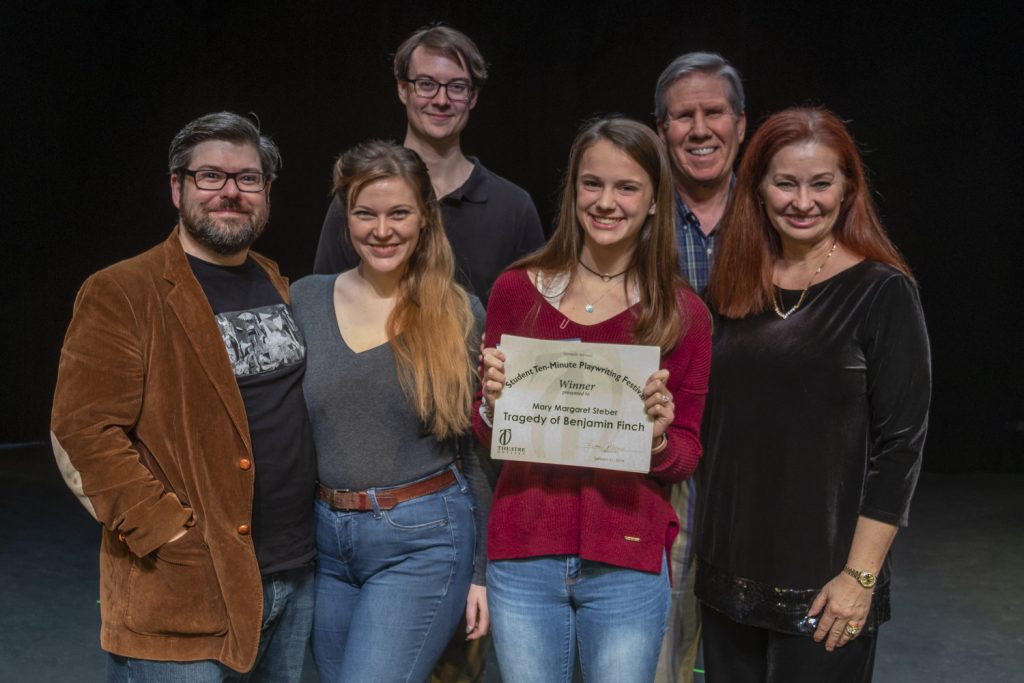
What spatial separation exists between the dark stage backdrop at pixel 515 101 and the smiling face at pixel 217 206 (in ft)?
11.7

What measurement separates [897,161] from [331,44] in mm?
3488

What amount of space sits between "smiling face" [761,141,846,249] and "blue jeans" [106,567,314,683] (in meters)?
1.32

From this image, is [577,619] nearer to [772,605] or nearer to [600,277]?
[772,605]

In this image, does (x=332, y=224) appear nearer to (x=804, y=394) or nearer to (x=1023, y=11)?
(x=804, y=394)

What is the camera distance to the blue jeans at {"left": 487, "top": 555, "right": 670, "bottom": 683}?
180 cm

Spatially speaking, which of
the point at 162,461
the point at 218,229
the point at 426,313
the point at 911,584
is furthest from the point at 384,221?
the point at 911,584

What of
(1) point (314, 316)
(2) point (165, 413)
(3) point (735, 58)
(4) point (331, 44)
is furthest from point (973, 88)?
(2) point (165, 413)

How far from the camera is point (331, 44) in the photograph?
5.44 meters

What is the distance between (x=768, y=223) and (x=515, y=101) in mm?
3641

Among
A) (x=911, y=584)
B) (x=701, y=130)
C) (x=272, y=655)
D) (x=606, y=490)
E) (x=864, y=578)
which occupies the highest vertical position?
(x=701, y=130)

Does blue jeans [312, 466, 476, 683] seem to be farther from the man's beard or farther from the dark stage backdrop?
the dark stage backdrop

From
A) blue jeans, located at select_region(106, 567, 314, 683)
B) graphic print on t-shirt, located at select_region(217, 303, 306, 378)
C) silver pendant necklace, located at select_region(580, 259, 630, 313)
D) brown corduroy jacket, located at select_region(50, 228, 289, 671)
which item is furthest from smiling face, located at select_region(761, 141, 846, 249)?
blue jeans, located at select_region(106, 567, 314, 683)

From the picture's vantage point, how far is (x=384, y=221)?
2082mm

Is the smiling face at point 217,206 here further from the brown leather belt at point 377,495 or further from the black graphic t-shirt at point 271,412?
the brown leather belt at point 377,495
